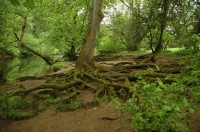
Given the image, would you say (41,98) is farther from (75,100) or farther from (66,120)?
(66,120)

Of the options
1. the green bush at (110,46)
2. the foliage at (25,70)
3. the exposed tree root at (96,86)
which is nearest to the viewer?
the exposed tree root at (96,86)

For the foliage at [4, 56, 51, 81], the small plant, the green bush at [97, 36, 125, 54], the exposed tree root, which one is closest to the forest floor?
the small plant

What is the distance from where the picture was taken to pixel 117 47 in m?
29.2

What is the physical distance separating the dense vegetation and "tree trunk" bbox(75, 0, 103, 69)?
5 centimetres

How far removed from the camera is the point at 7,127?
4.32 metres

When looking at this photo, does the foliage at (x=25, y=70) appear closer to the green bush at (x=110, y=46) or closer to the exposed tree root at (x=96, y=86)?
the exposed tree root at (x=96, y=86)

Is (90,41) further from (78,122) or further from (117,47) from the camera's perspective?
(117,47)

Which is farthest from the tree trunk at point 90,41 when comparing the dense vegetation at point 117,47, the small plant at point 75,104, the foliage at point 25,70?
the foliage at point 25,70

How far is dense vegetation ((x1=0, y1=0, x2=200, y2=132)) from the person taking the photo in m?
2.28

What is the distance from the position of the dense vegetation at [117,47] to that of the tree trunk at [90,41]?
0.05 meters

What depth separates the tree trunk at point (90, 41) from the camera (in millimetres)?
8484

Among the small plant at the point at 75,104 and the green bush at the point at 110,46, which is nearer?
the small plant at the point at 75,104

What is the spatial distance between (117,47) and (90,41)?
69.2ft

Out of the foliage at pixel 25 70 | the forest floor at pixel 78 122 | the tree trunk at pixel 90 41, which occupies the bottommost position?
the foliage at pixel 25 70
